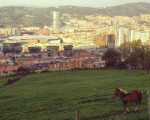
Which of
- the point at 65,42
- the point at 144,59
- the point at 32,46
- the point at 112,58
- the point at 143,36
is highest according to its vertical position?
the point at 143,36

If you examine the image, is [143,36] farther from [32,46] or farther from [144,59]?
[144,59]

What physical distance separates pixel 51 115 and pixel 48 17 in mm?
172446

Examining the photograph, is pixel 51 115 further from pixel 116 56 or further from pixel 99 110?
pixel 116 56

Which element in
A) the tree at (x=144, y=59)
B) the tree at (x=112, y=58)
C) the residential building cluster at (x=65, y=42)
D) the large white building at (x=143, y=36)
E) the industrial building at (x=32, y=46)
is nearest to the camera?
the tree at (x=144, y=59)

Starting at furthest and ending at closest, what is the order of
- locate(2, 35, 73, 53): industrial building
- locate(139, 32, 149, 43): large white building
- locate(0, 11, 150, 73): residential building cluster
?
locate(139, 32, 149, 43): large white building
locate(2, 35, 73, 53): industrial building
locate(0, 11, 150, 73): residential building cluster

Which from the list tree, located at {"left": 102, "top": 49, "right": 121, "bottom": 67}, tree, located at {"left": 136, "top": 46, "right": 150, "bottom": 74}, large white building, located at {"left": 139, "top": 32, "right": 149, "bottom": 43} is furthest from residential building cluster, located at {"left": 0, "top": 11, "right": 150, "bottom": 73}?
tree, located at {"left": 136, "top": 46, "right": 150, "bottom": 74}

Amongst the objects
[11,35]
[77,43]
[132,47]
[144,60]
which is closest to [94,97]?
[144,60]

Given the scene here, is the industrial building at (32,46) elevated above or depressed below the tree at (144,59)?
below

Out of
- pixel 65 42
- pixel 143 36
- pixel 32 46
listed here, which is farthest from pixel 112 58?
pixel 65 42

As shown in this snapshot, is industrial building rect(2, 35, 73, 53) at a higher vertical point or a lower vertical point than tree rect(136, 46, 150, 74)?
lower

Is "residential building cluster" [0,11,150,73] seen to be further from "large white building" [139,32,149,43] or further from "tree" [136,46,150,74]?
"tree" [136,46,150,74]

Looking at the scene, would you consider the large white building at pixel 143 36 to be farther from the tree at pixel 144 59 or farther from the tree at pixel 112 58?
the tree at pixel 144 59

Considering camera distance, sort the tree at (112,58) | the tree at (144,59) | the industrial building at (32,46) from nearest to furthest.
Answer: the tree at (144,59), the tree at (112,58), the industrial building at (32,46)

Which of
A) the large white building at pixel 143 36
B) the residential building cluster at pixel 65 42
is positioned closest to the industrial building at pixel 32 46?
the residential building cluster at pixel 65 42
